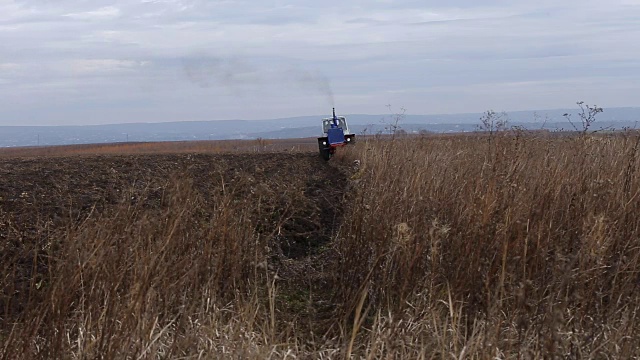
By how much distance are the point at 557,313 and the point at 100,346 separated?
2.31 meters

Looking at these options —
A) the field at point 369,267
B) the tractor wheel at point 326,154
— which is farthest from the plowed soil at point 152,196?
the tractor wheel at point 326,154

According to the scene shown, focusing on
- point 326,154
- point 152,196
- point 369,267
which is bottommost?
point 369,267

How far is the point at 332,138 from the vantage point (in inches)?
603

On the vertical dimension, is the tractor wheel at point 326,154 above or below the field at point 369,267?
above

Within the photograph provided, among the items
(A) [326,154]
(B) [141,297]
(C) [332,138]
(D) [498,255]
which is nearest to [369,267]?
(D) [498,255]

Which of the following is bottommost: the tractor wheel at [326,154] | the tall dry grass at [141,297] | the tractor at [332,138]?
the tall dry grass at [141,297]

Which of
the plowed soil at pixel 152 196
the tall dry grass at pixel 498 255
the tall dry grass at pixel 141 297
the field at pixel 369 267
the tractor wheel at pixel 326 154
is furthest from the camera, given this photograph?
the tractor wheel at pixel 326 154

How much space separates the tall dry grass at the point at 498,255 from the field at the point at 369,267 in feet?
0.06

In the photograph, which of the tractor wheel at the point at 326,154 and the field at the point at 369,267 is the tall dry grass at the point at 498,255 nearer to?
the field at the point at 369,267

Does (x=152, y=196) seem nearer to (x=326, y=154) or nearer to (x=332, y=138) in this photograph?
(x=326, y=154)

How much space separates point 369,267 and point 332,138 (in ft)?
→ 30.9

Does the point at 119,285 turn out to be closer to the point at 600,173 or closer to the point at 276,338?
the point at 276,338

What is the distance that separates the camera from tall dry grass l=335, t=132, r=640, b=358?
4758 millimetres

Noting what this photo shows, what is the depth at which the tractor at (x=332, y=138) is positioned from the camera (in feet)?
49.7
